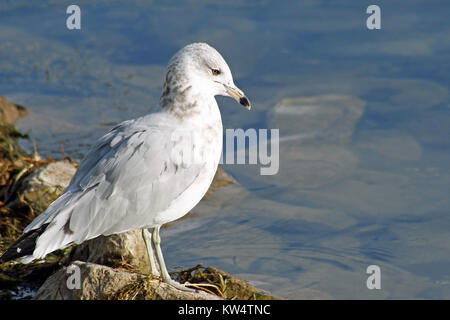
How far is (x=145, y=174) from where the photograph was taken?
488 cm

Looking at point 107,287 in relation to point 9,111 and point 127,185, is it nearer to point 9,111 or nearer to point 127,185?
point 127,185

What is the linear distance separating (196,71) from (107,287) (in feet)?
5.28

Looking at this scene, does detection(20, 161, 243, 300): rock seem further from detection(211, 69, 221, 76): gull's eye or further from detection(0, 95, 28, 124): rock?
detection(0, 95, 28, 124): rock

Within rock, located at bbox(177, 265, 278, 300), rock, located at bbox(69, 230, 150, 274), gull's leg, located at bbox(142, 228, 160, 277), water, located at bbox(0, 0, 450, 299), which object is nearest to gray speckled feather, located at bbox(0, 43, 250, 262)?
gull's leg, located at bbox(142, 228, 160, 277)

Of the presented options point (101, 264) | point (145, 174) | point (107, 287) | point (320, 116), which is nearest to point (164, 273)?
point (107, 287)

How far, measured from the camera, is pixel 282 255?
6812 millimetres

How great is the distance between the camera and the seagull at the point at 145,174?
4.73 meters

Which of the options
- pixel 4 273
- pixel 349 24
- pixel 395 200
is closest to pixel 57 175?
pixel 4 273

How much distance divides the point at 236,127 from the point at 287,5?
3.40m

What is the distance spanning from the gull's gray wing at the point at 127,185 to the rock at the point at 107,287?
236mm

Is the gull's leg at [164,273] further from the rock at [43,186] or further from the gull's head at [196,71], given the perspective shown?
the rock at [43,186]

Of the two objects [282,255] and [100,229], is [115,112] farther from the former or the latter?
[100,229]

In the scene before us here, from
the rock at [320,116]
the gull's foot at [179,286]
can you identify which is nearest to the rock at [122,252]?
the gull's foot at [179,286]

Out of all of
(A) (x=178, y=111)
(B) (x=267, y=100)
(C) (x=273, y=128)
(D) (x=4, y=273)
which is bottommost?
(D) (x=4, y=273)
